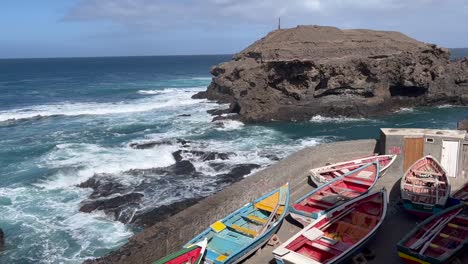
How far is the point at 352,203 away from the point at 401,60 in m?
34.3

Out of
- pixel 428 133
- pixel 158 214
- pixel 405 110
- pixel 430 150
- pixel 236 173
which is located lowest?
pixel 158 214

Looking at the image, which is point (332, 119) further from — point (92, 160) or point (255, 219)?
point (255, 219)

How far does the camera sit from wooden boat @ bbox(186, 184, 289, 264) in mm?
9727

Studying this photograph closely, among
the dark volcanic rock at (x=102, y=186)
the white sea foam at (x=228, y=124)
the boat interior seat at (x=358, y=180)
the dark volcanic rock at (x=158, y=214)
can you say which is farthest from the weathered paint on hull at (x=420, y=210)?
the white sea foam at (x=228, y=124)

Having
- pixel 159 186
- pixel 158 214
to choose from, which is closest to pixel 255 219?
pixel 158 214

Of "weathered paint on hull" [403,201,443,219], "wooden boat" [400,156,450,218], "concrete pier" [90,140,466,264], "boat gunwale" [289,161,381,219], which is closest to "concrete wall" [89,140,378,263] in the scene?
"concrete pier" [90,140,466,264]

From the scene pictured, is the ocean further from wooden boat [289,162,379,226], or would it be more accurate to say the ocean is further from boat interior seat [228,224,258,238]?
wooden boat [289,162,379,226]

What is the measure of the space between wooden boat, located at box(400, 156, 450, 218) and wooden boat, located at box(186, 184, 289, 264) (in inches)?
137

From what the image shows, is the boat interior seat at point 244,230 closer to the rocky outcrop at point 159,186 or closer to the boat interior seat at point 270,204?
the boat interior seat at point 270,204

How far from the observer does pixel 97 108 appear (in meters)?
48.2

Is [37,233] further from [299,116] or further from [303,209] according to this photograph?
[299,116]

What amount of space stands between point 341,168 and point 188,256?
7.71m

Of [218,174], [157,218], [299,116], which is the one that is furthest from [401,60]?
[157,218]

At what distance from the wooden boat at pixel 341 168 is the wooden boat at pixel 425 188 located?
3.34 ft
